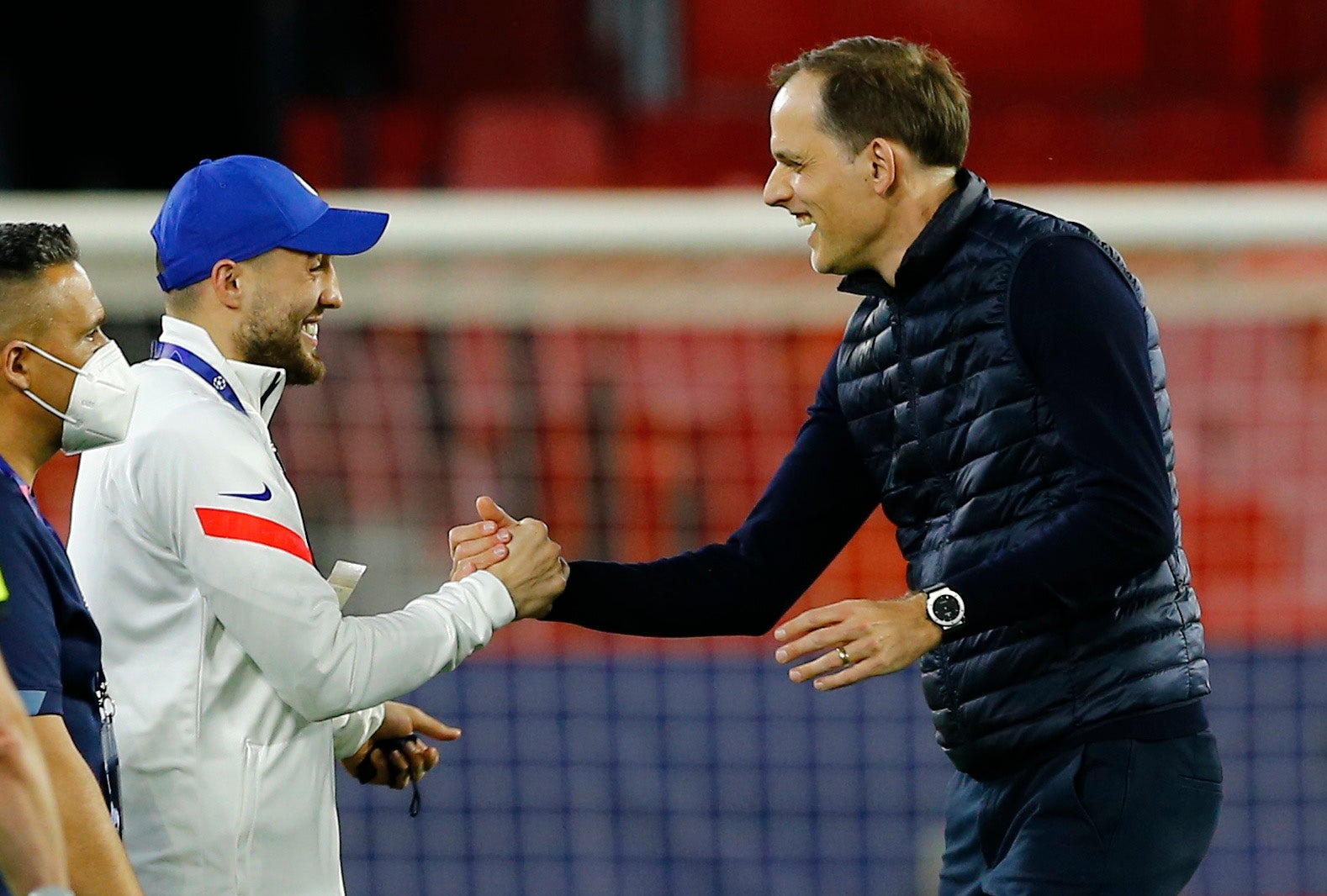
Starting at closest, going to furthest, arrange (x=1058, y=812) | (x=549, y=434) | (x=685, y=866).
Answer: (x=1058, y=812) < (x=685, y=866) < (x=549, y=434)

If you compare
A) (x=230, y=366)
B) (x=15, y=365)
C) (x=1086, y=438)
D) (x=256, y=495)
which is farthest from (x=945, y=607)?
(x=15, y=365)

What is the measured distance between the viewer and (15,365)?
8.09 feet

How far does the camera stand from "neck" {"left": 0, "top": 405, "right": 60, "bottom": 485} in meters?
2.45

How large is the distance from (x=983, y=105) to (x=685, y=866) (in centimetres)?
456

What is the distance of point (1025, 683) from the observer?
Answer: 2678 mm

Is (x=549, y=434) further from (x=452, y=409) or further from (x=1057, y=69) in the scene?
(x=1057, y=69)

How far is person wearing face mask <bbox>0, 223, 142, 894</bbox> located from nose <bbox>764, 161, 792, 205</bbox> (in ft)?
3.18

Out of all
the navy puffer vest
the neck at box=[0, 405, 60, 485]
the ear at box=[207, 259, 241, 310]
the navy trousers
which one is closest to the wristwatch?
the navy puffer vest

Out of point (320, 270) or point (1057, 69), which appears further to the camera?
point (1057, 69)

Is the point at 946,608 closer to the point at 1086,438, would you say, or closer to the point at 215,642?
the point at 1086,438

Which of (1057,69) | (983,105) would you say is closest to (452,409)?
(983,105)

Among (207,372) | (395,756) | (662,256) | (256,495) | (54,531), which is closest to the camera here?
(54,531)

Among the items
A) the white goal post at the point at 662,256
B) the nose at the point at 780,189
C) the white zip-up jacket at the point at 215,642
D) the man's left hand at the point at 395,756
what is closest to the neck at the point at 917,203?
the nose at the point at 780,189

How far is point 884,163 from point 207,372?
102 cm
